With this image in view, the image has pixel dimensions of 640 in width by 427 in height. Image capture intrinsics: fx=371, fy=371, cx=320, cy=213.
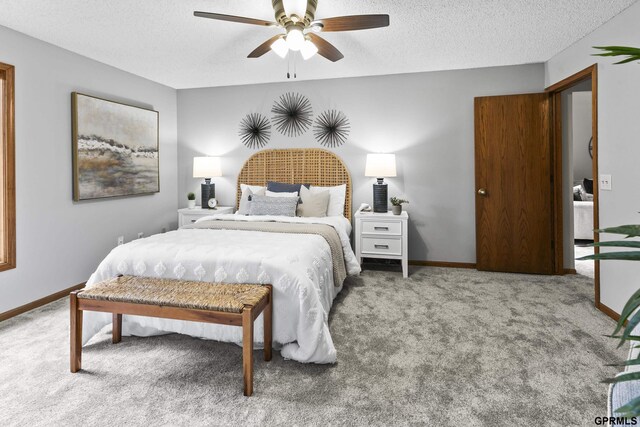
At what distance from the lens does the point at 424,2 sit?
2.61m

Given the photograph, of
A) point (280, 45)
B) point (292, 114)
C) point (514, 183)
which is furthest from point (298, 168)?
point (514, 183)

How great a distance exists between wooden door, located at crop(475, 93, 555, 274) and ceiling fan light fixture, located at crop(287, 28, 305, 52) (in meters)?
2.62

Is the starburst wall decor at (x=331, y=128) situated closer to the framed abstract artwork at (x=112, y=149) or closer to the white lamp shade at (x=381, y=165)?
the white lamp shade at (x=381, y=165)

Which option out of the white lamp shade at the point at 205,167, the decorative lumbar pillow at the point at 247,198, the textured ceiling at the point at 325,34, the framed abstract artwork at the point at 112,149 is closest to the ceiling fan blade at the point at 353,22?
the textured ceiling at the point at 325,34

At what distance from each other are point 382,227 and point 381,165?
2.38 feet

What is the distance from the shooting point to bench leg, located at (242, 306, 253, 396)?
1.88 meters

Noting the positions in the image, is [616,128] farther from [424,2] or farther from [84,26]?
[84,26]

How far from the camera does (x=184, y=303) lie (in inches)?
77.5

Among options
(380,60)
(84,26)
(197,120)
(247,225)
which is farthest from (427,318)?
(197,120)

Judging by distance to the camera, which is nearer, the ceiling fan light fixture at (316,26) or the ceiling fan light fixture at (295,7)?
the ceiling fan light fixture at (295,7)

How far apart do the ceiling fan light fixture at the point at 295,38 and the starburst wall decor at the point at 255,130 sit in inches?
99.3

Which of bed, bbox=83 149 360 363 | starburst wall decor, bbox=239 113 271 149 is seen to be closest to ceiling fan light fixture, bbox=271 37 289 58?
bed, bbox=83 149 360 363

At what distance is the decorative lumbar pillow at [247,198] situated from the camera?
430 centimetres

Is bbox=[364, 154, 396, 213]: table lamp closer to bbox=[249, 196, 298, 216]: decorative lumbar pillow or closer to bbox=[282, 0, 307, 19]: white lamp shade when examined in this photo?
bbox=[249, 196, 298, 216]: decorative lumbar pillow
